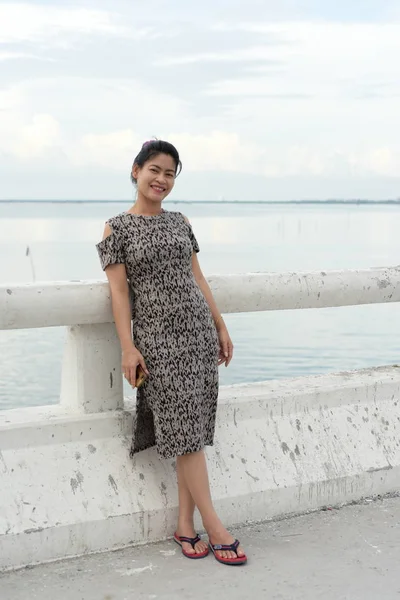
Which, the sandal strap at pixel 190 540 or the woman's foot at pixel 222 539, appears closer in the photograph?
the woman's foot at pixel 222 539

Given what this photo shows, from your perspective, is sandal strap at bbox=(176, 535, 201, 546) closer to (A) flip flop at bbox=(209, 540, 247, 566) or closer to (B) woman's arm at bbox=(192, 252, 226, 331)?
(A) flip flop at bbox=(209, 540, 247, 566)

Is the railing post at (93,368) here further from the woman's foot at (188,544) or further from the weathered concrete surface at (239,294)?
the woman's foot at (188,544)

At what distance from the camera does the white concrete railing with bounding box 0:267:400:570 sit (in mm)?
3660

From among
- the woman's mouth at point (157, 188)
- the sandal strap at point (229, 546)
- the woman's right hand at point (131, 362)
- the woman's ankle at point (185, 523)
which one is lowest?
the sandal strap at point (229, 546)

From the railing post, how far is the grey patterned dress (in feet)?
0.45

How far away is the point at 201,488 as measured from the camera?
12.4ft

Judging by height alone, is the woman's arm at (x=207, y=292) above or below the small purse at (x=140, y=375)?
above

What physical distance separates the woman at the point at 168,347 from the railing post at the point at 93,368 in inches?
5.0

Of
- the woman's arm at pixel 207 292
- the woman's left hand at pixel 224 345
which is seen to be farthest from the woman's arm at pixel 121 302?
the woman's left hand at pixel 224 345

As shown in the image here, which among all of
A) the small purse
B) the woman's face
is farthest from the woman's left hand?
the woman's face

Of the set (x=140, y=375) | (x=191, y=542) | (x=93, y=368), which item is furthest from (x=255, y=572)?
(x=93, y=368)

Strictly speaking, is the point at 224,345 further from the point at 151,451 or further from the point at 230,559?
the point at 230,559

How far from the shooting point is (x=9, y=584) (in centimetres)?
341

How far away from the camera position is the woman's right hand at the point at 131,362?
12.2 feet
